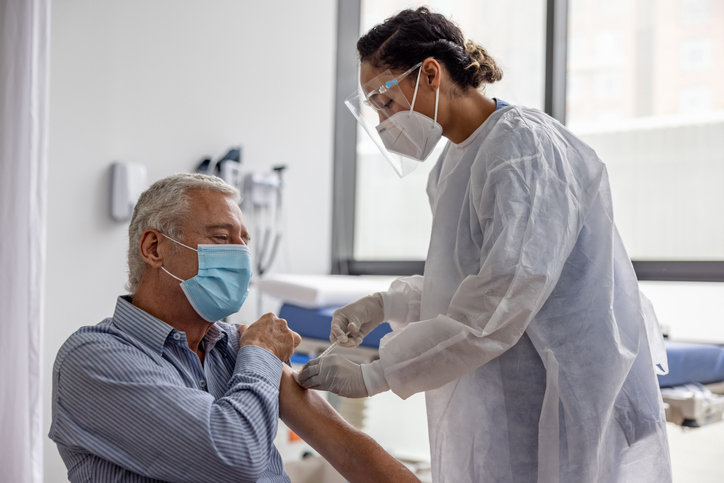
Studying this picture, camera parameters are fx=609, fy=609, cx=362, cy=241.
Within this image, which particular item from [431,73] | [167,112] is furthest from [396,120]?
[167,112]

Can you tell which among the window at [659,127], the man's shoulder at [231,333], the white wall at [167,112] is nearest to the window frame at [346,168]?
the white wall at [167,112]

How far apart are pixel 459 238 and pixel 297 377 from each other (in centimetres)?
45

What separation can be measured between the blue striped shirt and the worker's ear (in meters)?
0.66

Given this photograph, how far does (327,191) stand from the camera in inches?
142

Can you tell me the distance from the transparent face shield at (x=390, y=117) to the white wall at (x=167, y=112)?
4.75 ft

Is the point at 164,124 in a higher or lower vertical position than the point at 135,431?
higher

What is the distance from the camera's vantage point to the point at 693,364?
1.86 metres

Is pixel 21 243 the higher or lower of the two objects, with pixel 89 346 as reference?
higher

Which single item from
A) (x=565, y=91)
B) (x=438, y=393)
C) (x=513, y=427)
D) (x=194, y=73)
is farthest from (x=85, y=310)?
(x=565, y=91)

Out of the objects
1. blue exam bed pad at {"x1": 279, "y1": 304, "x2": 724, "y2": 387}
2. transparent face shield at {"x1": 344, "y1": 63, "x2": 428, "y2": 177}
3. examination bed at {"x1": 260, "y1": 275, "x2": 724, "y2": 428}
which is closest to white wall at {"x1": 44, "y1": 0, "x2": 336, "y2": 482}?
examination bed at {"x1": 260, "y1": 275, "x2": 724, "y2": 428}

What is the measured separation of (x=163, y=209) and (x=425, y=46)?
25.8 inches

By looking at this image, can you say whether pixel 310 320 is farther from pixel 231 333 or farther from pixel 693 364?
pixel 693 364

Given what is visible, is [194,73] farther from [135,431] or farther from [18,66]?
[135,431]

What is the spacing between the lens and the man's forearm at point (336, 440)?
1.23 meters
